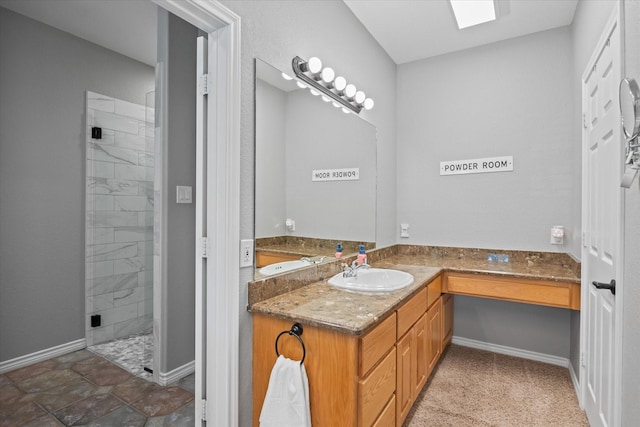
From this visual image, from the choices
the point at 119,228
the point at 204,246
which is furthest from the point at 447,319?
the point at 119,228

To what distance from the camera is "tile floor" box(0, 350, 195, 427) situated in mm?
1996

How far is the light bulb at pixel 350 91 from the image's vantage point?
2480 millimetres

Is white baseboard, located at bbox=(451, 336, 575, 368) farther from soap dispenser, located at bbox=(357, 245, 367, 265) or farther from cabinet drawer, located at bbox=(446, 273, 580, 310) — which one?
soap dispenser, located at bbox=(357, 245, 367, 265)

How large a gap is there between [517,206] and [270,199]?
2.29 meters

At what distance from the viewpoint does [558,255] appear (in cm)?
280

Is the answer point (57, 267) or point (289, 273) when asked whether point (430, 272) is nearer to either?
point (289, 273)

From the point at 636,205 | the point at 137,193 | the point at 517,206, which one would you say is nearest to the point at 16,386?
the point at 137,193

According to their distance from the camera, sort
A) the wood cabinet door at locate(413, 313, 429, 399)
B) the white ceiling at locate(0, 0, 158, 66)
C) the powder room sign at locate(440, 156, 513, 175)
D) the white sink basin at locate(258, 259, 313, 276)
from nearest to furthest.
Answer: the white sink basin at locate(258, 259, 313, 276) < the wood cabinet door at locate(413, 313, 429, 399) < the white ceiling at locate(0, 0, 158, 66) < the powder room sign at locate(440, 156, 513, 175)

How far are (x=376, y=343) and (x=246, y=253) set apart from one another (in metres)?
0.72

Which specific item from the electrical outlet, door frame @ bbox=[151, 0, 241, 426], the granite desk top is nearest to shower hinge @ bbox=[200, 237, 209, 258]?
door frame @ bbox=[151, 0, 241, 426]

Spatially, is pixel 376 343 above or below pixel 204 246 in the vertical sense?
below

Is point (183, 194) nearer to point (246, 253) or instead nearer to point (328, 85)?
point (246, 253)

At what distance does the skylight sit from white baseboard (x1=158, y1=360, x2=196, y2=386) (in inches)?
128

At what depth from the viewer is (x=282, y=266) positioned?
74.0 inches
